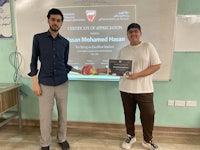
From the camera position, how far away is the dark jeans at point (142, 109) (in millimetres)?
2256

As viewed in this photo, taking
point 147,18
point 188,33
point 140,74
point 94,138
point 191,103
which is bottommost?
point 94,138

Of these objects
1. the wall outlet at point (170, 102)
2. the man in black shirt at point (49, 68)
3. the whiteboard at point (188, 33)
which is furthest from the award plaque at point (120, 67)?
the wall outlet at point (170, 102)

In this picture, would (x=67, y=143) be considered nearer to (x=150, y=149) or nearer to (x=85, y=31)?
(x=150, y=149)

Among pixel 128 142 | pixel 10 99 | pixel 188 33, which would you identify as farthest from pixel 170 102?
pixel 10 99

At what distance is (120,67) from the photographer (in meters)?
2.25

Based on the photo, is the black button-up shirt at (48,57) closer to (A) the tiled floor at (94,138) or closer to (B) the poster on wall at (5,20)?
(A) the tiled floor at (94,138)

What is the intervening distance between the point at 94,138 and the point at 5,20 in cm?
210

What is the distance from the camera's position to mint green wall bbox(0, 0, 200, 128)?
2.70 meters

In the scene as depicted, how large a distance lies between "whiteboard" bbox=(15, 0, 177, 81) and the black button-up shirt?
2.60ft

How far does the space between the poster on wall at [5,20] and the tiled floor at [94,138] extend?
55.9 inches

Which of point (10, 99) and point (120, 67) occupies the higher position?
point (120, 67)

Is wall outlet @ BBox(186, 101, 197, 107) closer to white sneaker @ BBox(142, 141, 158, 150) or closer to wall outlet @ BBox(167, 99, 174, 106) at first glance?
wall outlet @ BBox(167, 99, 174, 106)

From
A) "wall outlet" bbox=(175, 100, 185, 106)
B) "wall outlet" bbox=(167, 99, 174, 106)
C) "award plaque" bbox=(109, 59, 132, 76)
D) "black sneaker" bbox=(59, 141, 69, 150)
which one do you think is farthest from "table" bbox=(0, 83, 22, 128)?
"wall outlet" bbox=(175, 100, 185, 106)

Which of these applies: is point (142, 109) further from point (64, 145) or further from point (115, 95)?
point (64, 145)
